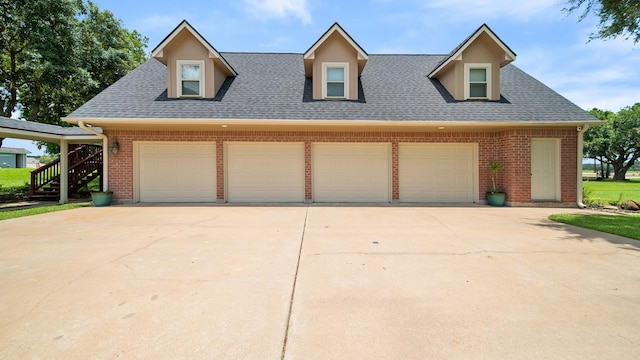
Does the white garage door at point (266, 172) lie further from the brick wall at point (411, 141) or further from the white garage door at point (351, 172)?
the white garage door at point (351, 172)

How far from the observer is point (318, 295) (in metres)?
3.14

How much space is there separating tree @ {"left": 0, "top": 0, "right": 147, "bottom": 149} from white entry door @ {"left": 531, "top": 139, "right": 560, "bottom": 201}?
20833 millimetres

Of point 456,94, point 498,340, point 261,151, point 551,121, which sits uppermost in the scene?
point 456,94

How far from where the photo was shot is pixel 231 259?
14.2ft

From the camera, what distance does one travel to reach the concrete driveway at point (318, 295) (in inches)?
89.8

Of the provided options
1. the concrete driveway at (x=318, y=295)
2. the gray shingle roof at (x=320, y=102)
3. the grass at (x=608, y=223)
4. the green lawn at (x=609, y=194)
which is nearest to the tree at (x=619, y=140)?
the green lawn at (x=609, y=194)

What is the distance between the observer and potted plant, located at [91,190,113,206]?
10180 millimetres

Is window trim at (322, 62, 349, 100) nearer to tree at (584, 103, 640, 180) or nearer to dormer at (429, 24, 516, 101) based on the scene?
dormer at (429, 24, 516, 101)

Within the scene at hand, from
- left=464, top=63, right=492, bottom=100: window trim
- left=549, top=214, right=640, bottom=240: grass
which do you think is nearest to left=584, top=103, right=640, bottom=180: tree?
left=464, top=63, right=492, bottom=100: window trim

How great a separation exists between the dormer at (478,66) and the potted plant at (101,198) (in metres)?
13.2

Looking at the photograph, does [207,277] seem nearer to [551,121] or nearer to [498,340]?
[498,340]

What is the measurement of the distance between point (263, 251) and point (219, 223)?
2.80 m

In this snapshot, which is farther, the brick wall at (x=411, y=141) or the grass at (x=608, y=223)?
the brick wall at (x=411, y=141)

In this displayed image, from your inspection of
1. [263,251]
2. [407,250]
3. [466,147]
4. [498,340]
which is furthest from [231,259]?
[466,147]
